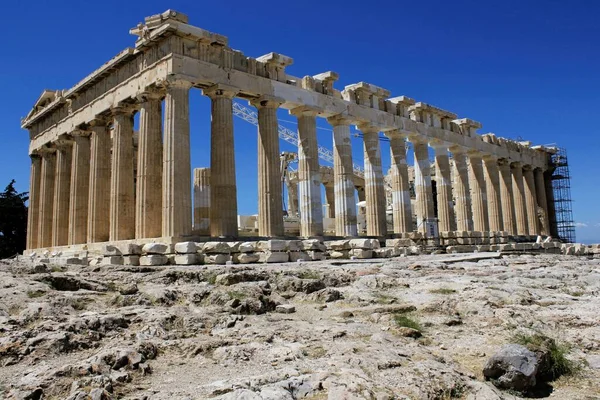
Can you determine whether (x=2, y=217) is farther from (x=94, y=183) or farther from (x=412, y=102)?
(x=412, y=102)

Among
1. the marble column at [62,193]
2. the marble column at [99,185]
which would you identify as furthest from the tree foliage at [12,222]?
the marble column at [99,185]

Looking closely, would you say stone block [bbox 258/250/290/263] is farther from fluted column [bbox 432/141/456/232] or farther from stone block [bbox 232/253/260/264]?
fluted column [bbox 432/141/456/232]

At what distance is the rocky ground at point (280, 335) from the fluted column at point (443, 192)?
21.6 m

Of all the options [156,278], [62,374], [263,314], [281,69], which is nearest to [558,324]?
[263,314]

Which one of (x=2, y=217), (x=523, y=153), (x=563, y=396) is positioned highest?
(x=523, y=153)

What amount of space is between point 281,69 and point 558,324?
1917 cm

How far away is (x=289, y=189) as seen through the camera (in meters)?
48.7

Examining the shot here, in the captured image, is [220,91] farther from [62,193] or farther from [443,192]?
[443,192]

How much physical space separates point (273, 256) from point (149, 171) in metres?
7.35

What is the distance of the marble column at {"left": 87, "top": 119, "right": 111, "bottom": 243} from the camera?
24703mm

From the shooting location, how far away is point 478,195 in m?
35.0

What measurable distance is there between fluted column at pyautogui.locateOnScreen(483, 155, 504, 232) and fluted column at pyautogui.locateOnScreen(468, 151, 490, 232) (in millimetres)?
1229


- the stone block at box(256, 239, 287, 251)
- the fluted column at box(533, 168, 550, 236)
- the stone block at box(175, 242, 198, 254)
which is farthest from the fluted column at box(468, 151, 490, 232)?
the stone block at box(175, 242, 198, 254)

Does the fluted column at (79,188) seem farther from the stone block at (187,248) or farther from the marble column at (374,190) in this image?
the marble column at (374,190)
